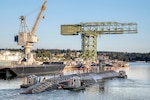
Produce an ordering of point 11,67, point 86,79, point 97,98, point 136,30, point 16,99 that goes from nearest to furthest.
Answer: point 16,99
point 97,98
point 86,79
point 11,67
point 136,30

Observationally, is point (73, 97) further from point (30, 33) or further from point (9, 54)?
point (9, 54)

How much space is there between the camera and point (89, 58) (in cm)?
14988

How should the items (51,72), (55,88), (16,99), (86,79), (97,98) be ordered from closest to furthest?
(16,99), (97,98), (55,88), (86,79), (51,72)

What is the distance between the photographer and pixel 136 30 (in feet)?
409

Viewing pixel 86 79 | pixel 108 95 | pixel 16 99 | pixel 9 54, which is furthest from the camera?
pixel 9 54

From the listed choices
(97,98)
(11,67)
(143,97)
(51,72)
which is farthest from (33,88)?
(51,72)

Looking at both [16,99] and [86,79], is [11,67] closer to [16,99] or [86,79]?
[86,79]

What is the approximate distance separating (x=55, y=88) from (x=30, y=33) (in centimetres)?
6498

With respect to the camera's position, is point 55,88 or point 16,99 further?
point 55,88

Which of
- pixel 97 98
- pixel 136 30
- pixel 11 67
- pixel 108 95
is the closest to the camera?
pixel 97 98

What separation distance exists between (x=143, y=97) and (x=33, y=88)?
48.0ft

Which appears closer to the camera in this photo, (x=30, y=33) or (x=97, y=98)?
(x=97, y=98)

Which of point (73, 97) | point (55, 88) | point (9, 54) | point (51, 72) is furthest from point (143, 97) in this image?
point (9, 54)

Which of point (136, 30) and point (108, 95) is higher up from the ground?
point (136, 30)
